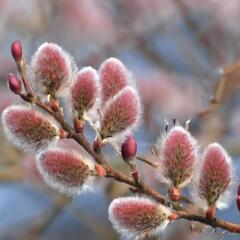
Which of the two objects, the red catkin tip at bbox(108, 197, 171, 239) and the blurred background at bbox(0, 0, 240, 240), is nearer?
the red catkin tip at bbox(108, 197, 171, 239)

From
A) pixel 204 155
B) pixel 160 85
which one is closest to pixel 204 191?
pixel 204 155

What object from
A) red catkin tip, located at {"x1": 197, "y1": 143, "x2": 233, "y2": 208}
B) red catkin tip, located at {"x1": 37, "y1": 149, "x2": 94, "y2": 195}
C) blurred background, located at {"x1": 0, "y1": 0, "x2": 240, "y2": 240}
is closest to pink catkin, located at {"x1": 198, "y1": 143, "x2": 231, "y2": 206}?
red catkin tip, located at {"x1": 197, "y1": 143, "x2": 233, "y2": 208}

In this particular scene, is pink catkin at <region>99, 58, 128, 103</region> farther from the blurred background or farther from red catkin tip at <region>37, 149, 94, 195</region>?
the blurred background

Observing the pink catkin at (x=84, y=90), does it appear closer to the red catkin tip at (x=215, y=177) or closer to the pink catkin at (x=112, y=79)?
the pink catkin at (x=112, y=79)

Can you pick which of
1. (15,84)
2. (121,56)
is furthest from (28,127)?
(121,56)

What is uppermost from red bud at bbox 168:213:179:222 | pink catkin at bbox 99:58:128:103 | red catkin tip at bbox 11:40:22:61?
pink catkin at bbox 99:58:128:103

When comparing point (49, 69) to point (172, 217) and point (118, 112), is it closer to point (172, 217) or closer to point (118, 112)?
point (118, 112)

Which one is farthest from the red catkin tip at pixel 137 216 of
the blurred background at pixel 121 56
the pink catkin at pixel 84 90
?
the blurred background at pixel 121 56
